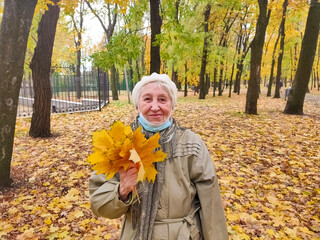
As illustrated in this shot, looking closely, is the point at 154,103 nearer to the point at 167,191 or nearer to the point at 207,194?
the point at 167,191

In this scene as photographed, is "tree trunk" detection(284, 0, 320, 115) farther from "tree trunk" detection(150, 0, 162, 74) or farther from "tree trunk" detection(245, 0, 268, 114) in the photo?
"tree trunk" detection(150, 0, 162, 74)

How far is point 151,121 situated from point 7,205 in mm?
3391

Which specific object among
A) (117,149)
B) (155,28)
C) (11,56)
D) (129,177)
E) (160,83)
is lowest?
(129,177)

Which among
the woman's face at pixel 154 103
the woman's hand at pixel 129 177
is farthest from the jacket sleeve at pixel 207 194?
the woman's hand at pixel 129 177

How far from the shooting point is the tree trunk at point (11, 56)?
3443 mm

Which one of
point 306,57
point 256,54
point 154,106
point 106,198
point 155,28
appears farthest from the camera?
point 256,54

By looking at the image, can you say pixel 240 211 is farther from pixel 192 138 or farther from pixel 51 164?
pixel 51 164

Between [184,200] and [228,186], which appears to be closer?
[184,200]

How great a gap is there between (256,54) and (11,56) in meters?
9.11

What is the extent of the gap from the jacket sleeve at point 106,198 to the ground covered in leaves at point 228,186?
1871 mm

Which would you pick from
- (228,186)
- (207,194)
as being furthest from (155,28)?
(207,194)

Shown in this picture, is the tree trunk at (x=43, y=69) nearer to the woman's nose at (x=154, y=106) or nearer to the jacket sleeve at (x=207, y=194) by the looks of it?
the woman's nose at (x=154, y=106)

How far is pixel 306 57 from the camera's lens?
937cm

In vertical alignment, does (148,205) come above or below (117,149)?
below
